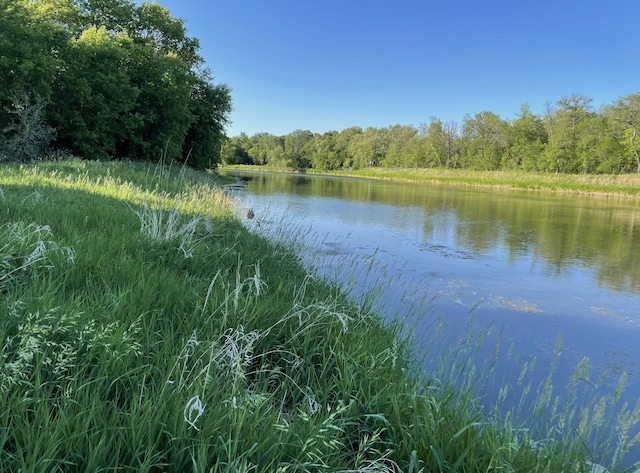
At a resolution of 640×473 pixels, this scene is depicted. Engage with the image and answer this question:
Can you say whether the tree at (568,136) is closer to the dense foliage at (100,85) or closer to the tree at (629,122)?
the tree at (629,122)

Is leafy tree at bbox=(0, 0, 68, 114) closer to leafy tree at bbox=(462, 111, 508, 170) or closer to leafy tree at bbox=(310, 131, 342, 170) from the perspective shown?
leafy tree at bbox=(462, 111, 508, 170)

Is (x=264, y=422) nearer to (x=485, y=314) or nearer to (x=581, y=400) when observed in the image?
(x=581, y=400)

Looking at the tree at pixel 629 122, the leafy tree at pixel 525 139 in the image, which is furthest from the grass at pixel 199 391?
the leafy tree at pixel 525 139

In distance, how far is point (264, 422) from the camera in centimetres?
196

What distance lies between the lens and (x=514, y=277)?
8664 mm

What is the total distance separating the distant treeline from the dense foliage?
7.38m

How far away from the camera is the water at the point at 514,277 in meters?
5.03

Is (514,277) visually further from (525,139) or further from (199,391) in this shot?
(525,139)

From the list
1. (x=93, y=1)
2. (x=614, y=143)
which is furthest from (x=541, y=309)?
(x=614, y=143)

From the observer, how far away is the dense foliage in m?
16.0

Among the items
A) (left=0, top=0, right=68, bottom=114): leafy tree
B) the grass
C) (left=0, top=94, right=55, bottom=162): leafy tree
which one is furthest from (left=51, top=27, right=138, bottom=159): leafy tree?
the grass

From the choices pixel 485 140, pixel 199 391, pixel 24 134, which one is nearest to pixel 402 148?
pixel 485 140

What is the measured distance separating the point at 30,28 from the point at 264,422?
20.6 meters

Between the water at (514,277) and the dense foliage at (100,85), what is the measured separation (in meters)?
5.66
